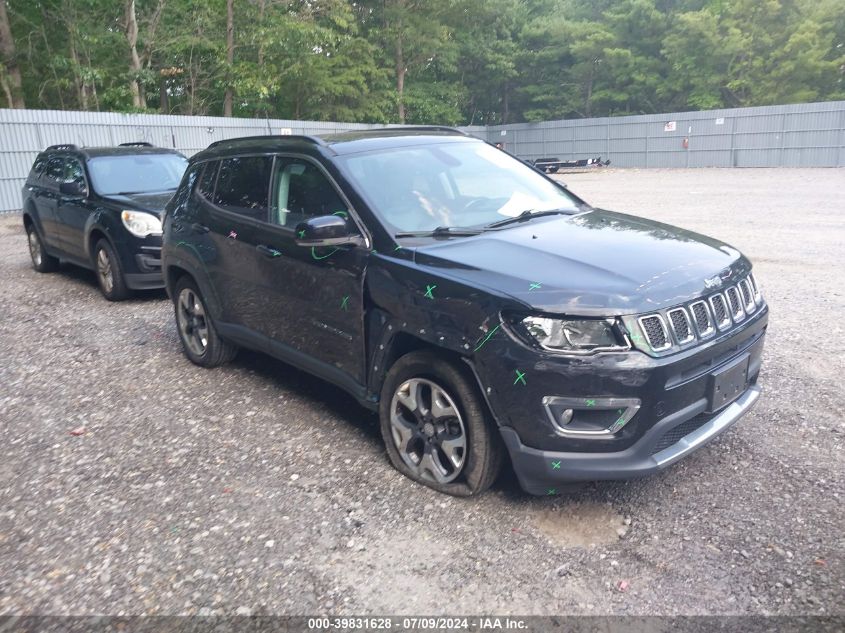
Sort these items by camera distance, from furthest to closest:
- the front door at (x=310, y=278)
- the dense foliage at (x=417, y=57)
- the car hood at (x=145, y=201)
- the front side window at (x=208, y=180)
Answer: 1. the dense foliage at (x=417, y=57)
2. the car hood at (x=145, y=201)
3. the front side window at (x=208, y=180)
4. the front door at (x=310, y=278)

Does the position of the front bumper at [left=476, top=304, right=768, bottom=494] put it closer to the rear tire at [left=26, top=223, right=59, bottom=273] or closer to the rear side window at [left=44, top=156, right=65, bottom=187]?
the rear side window at [left=44, top=156, right=65, bottom=187]

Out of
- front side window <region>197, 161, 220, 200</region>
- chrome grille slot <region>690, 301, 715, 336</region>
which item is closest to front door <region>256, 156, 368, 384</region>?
front side window <region>197, 161, 220, 200</region>

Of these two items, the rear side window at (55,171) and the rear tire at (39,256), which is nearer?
the rear side window at (55,171)

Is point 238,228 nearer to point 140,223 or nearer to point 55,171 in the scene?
point 140,223

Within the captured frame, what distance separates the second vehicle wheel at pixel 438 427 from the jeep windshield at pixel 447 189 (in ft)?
2.69

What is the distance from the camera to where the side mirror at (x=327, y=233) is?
13.0 feet

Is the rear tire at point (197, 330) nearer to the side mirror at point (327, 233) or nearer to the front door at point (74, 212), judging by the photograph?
the side mirror at point (327, 233)

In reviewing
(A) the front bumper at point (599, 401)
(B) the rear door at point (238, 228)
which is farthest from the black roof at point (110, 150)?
(A) the front bumper at point (599, 401)

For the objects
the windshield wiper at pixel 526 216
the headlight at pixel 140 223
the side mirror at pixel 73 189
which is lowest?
the headlight at pixel 140 223

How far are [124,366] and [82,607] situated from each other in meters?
3.47

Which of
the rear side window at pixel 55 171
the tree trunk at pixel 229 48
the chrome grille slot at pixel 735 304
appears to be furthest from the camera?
the tree trunk at pixel 229 48

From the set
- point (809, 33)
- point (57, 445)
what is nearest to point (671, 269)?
point (57, 445)

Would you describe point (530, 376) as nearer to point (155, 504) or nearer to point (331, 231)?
point (331, 231)

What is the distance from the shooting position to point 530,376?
321 cm
